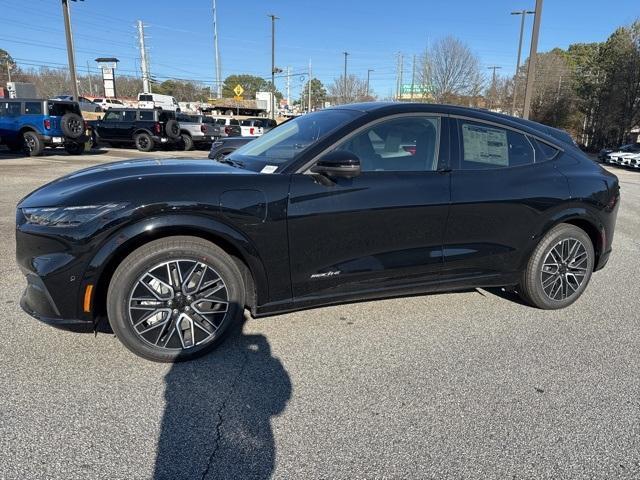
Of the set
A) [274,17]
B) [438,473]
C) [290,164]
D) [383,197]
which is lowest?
[438,473]

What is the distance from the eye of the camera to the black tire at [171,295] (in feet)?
8.93

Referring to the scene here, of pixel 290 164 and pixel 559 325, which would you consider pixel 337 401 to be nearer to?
pixel 290 164

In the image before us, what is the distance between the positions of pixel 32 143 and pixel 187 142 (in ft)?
22.2

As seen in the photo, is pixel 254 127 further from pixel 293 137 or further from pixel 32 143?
pixel 293 137

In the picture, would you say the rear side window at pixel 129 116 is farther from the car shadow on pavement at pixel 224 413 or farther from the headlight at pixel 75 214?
the car shadow on pavement at pixel 224 413

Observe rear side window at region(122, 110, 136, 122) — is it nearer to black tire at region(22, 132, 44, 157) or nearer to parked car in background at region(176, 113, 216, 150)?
parked car in background at region(176, 113, 216, 150)

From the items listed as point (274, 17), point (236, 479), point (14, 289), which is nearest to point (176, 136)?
point (14, 289)

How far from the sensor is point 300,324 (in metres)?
3.52

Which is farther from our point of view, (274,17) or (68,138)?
(274,17)

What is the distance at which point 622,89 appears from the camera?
35.2 meters

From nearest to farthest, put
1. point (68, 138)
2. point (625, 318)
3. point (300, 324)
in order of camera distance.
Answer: point (300, 324)
point (625, 318)
point (68, 138)

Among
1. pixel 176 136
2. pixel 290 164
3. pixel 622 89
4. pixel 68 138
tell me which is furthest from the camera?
pixel 622 89

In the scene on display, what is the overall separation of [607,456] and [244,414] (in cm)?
183

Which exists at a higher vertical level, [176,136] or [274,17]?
[274,17]
